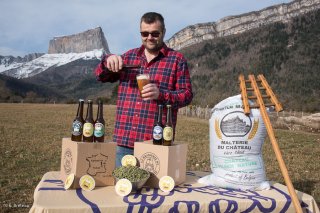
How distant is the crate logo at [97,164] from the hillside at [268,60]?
8172 centimetres

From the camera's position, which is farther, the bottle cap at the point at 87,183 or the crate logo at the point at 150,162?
the crate logo at the point at 150,162

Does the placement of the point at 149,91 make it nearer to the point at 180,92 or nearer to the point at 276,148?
the point at 180,92

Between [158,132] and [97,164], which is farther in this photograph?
[158,132]

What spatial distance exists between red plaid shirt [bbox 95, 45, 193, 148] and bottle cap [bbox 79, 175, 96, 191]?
0.97 m

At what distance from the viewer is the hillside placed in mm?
94375

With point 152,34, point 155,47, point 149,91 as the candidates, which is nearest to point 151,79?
point 155,47

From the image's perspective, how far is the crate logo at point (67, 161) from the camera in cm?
337

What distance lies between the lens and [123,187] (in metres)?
3.16

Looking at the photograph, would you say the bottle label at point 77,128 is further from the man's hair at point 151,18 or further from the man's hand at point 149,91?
the man's hair at point 151,18

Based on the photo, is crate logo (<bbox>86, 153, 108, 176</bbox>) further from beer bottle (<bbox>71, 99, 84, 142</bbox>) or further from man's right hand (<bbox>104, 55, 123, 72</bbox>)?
man's right hand (<bbox>104, 55, 123, 72</bbox>)

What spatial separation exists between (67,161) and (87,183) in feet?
1.05

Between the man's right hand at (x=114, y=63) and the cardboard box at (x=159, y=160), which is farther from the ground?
the man's right hand at (x=114, y=63)

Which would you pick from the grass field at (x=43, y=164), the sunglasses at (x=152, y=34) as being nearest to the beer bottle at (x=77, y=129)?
the sunglasses at (x=152, y=34)

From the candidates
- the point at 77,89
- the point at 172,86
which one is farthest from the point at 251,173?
the point at 77,89
